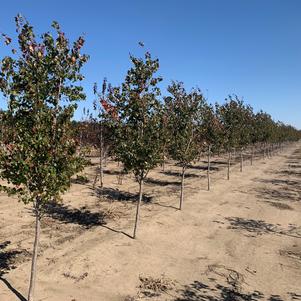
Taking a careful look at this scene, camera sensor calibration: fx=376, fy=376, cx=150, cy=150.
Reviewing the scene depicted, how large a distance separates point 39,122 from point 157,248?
940 centimetres

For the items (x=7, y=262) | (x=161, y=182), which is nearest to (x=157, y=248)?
(x=7, y=262)

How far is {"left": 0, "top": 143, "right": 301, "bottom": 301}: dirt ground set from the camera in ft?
45.1

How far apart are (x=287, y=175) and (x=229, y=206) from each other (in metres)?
23.1

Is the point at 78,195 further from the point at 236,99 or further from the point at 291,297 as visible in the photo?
the point at 236,99

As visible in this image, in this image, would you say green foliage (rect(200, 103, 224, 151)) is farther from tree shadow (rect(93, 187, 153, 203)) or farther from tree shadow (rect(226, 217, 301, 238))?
tree shadow (rect(226, 217, 301, 238))

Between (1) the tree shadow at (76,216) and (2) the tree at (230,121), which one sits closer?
(1) the tree shadow at (76,216)

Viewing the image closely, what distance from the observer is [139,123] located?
19562 mm

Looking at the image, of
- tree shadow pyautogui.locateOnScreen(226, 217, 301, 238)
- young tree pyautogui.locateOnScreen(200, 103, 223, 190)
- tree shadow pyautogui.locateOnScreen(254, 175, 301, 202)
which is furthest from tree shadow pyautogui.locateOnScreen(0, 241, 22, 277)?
tree shadow pyautogui.locateOnScreen(254, 175, 301, 202)

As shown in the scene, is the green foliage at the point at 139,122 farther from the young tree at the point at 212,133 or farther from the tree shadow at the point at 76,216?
the young tree at the point at 212,133

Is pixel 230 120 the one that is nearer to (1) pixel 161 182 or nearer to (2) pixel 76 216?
(1) pixel 161 182

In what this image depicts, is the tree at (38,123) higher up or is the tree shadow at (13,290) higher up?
the tree at (38,123)

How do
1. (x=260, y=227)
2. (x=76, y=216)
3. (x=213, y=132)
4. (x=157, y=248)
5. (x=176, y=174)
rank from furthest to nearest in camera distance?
(x=176, y=174), (x=213, y=132), (x=76, y=216), (x=260, y=227), (x=157, y=248)

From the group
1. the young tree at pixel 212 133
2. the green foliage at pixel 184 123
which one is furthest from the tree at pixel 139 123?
the young tree at pixel 212 133

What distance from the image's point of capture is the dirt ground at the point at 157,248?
13.8 meters
